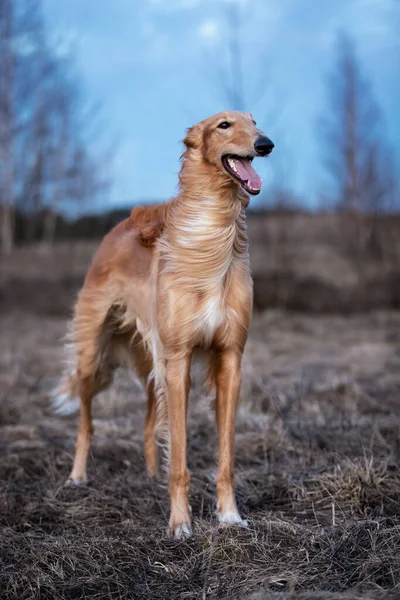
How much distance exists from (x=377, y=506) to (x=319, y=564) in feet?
2.88

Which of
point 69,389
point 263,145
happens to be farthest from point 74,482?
point 263,145

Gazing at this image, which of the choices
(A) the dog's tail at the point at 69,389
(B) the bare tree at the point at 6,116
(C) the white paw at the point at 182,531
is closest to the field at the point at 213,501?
(C) the white paw at the point at 182,531

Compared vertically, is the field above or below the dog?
below

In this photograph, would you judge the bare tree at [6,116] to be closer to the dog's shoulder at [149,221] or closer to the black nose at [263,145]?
the dog's shoulder at [149,221]

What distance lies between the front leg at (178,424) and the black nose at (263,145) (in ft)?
3.81

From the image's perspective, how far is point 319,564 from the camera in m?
2.92

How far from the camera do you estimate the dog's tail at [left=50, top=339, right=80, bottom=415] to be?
541 cm

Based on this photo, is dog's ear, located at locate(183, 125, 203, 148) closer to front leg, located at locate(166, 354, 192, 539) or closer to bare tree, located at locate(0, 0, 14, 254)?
front leg, located at locate(166, 354, 192, 539)

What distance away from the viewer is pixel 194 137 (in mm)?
3928

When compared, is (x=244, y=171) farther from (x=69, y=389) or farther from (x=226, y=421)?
(x=69, y=389)

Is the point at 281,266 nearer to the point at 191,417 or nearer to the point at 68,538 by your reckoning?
the point at 191,417

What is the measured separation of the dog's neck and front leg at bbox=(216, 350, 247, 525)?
0.46 metres

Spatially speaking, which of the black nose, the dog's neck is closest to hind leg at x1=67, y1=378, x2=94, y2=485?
the dog's neck

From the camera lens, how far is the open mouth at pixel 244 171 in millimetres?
3525
